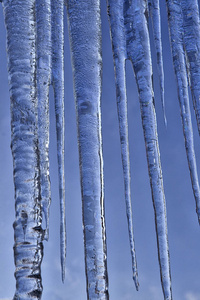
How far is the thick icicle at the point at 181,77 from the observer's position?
351 cm

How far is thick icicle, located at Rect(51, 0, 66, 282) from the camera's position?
3227 mm

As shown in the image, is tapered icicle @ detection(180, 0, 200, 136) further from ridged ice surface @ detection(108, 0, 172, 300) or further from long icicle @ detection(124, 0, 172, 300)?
long icicle @ detection(124, 0, 172, 300)

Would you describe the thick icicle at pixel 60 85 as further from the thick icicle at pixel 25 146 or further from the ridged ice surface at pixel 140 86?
the thick icicle at pixel 25 146

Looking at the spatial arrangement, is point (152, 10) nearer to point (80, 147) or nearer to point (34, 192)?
point (80, 147)

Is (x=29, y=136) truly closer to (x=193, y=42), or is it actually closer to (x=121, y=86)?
(x=121, y=86)

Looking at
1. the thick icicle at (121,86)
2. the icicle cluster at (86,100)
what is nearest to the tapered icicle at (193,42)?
the icicle cluster at (86,100)

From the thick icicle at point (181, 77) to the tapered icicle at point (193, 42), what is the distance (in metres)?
0.05

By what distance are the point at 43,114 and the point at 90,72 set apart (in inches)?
20.3

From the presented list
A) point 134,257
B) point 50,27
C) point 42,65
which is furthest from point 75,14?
point 134,257

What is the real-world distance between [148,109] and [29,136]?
1.19 m

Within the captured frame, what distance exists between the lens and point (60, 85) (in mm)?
3363

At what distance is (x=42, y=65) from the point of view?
3.37m

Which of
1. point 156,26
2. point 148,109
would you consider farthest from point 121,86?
point 156,26

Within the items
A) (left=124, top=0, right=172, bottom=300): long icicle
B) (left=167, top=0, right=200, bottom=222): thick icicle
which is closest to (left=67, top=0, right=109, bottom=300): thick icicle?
(left=124, top=0, right=172, bottom=300): long icicle
